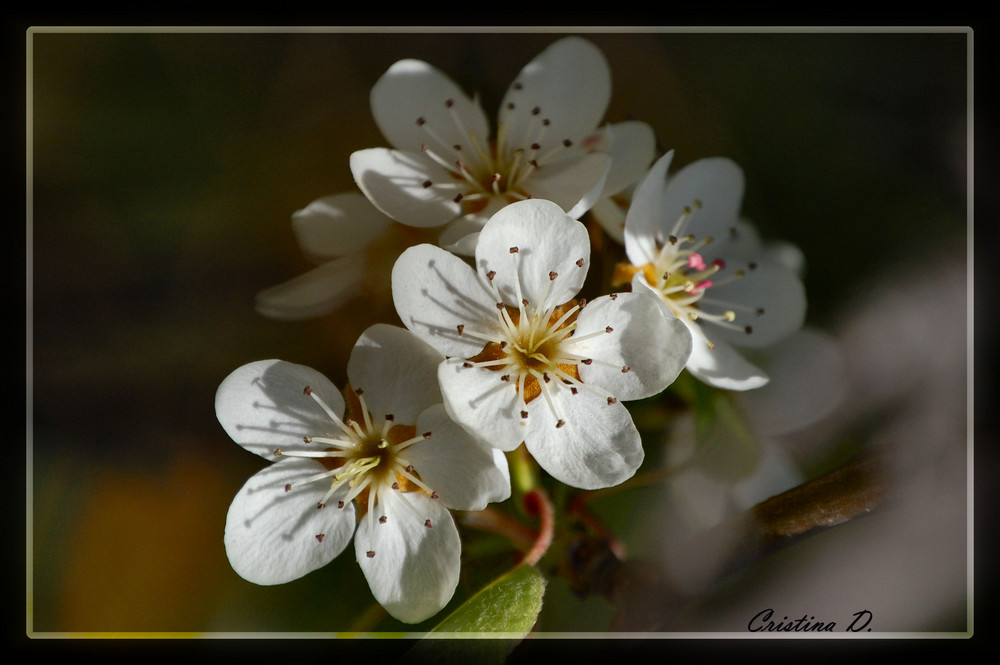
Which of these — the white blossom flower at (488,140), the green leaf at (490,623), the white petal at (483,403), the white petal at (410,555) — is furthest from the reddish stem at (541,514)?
the white blossom flower at (488,140)

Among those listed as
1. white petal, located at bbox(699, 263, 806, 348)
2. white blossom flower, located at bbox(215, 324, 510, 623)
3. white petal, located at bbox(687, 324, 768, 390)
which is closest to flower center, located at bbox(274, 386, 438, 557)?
white blossom flower, located at bbox(215, 324, 510, 623)

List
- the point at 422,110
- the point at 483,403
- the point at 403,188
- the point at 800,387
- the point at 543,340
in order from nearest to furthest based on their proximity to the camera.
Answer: the point at 483,403, the point at 543,340, the point at 403,188, the point at 422,110, the point at 800,387

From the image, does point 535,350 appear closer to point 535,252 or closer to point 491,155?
point 535,252

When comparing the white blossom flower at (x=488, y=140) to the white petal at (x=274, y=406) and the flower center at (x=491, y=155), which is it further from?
the white petal at (x=274, y=406)

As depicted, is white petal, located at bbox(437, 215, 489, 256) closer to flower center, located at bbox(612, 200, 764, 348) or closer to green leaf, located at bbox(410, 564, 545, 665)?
flower center, located at bbox(612, 200, 764, 348)

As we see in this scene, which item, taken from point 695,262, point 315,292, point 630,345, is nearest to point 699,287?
point 695,262
